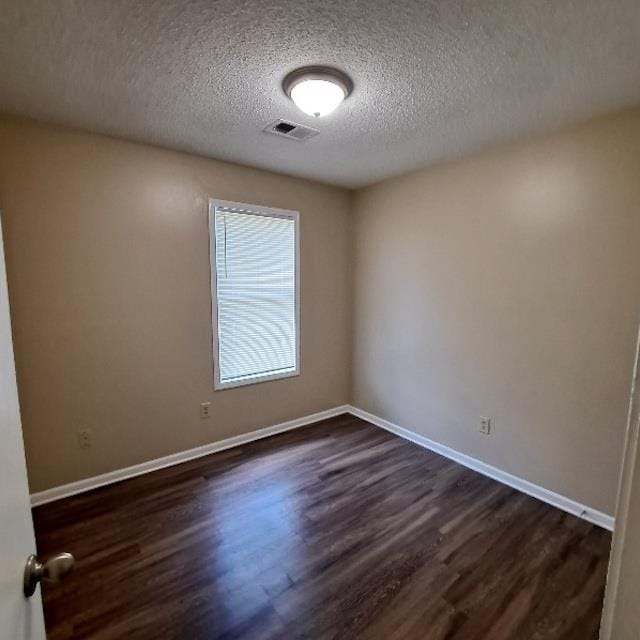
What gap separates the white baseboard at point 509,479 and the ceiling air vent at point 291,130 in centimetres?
267

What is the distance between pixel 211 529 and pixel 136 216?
2.15 meters

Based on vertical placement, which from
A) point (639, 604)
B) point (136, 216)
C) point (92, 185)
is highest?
point (92, 185)

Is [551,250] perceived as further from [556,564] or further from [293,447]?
[293,447]

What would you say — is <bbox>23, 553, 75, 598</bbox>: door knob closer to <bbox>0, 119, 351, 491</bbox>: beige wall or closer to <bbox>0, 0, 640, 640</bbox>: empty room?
<bbox>0, 0, 640, 640</bbox>: empty room

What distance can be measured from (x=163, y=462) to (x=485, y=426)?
254 centimetres

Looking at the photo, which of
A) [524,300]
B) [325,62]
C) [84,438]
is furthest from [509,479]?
[84,438]

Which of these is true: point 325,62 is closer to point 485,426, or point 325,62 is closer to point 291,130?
point 291,130

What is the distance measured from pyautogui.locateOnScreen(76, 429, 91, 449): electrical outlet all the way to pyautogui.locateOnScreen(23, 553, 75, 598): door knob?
2006 millimetres

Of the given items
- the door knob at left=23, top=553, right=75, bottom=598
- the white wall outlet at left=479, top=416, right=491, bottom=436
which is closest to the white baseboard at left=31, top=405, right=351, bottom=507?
the white wall outlet at left=479, top=416, right=491, bottom=436

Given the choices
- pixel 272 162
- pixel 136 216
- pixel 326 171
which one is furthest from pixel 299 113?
pixel 136 216

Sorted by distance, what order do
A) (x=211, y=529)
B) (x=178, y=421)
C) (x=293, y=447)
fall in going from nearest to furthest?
(x=211, y=529), (x=178, y=421), (x=293, y=447)

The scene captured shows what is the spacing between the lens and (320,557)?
1.84m

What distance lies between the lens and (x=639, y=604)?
0.44m

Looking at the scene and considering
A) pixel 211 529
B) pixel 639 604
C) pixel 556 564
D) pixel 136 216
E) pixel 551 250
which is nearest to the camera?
pixel 639 604
